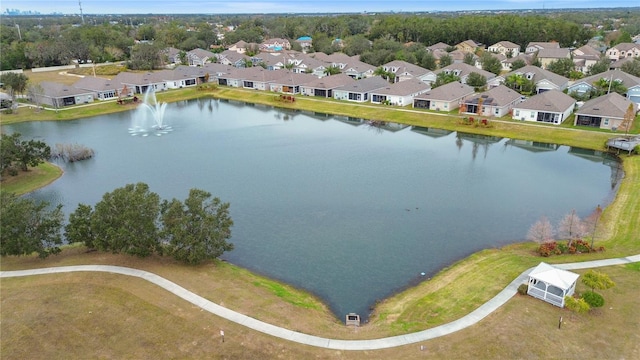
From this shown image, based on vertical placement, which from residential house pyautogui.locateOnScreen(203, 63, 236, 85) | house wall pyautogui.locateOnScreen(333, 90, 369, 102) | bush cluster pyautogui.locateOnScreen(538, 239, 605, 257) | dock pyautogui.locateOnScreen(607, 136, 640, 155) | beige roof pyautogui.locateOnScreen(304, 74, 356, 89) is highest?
residential house pyautogui.locateOnScreen(203, 63, 236, 85)

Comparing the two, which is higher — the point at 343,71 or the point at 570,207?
the point at 343,71

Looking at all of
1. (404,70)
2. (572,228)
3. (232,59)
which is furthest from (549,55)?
(572,228)

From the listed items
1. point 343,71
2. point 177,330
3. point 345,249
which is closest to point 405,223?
point 345,249

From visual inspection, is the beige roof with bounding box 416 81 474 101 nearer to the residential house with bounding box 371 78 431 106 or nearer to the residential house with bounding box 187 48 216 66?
the residential house with bounding box 371 78 431 106

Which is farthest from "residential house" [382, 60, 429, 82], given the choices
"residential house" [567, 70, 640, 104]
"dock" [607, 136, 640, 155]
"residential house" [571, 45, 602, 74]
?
"dock" [607, 136, 640, 155]

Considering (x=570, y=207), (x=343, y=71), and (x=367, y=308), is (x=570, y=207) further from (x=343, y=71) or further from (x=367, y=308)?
(x=343, y=71)

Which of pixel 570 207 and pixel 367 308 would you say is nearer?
pixel 367 308

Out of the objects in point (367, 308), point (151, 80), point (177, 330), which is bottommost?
point (367, 308)

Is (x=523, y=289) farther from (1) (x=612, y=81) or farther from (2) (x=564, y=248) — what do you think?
(1) (x=612, y=81)
